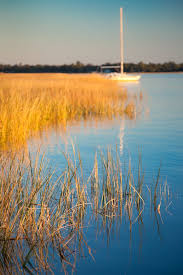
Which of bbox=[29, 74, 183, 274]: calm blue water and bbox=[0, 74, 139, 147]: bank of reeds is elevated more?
bbox=[0, 74, 139, 147]: bank of reeds

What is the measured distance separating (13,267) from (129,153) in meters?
4.36

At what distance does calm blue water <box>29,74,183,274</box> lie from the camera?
300 cm

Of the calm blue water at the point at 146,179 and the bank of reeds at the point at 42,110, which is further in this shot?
the bank of reeds at the point at 42,110

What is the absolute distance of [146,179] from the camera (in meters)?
5.03

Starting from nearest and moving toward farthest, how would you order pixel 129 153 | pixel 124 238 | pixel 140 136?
pixel 124 238 → pixel 129 153 → pixel 140 136

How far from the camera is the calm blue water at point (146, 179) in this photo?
3004 millimetres

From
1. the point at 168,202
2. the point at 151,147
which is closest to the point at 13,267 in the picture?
the point at 168,202

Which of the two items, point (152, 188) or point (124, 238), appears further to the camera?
point (152, 188)

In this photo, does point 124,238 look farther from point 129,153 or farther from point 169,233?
point 129,153

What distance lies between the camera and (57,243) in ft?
10.00

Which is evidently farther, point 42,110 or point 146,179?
point 42,110

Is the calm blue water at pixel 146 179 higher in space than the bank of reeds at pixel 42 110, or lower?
lower

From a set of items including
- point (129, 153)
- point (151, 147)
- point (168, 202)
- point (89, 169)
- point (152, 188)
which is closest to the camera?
point (168, 202)

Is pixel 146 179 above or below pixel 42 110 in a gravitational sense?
below
